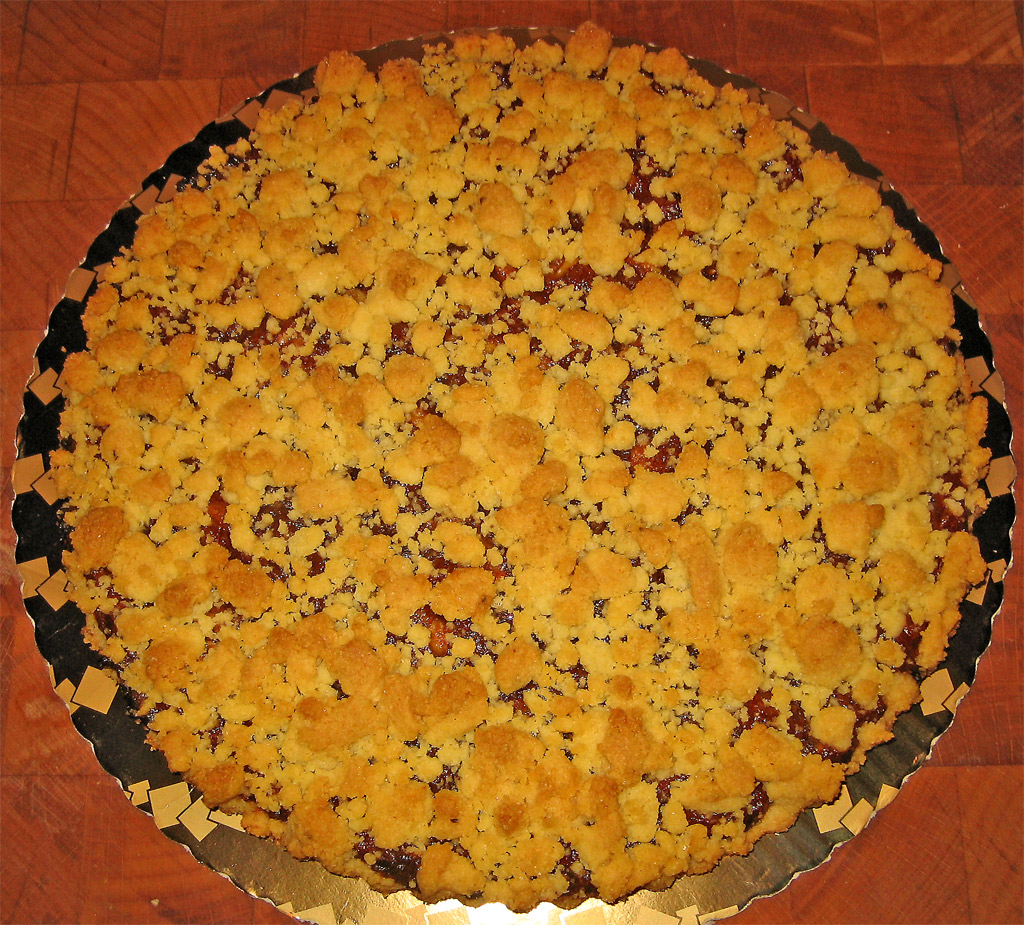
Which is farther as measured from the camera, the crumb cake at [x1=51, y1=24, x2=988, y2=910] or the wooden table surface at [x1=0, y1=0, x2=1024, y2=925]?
the wooden table surface at [x1=0, y1=0, x2=1024, y2=925]

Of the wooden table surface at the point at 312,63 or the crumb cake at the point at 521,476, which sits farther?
the wooden table surface at the point at 312,63

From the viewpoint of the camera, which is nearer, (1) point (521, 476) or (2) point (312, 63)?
(1) point (521, 476)

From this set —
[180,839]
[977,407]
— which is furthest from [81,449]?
[977,407]

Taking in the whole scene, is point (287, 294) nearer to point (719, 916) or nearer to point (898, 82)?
point (719, 916)

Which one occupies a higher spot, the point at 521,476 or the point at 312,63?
the point at 312,63
